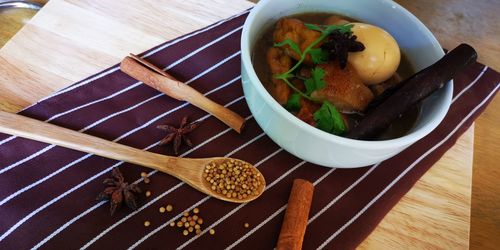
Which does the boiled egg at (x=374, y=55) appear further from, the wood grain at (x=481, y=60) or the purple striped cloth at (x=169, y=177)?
the wood grain at (x=481, y=60)

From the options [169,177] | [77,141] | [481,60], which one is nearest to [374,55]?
[169,177]

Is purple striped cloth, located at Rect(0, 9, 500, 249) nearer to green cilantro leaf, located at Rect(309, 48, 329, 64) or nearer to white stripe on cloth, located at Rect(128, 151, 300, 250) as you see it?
white stripe on cloth, located at Rect(128, 151, 300, 250)

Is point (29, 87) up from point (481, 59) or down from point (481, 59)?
up

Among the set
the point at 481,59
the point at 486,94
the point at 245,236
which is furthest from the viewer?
the point at 481,59

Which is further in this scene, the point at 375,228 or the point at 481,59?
the point at 481,59

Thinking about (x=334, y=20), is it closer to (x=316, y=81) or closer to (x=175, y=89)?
(x=316, y=81)

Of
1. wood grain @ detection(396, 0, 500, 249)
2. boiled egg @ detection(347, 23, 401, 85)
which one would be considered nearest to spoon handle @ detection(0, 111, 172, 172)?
boiled egg @ detection(347, 23, 401, 85)

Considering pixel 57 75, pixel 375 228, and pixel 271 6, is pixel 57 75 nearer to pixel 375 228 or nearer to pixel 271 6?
pixel 271 6

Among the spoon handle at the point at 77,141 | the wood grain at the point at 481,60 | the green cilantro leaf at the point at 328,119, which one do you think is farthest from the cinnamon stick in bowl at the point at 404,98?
the wood grain at the point at 481,60

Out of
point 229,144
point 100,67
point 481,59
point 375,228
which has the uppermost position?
point 100,67

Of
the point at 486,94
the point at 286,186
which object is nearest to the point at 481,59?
the point at 486,94
